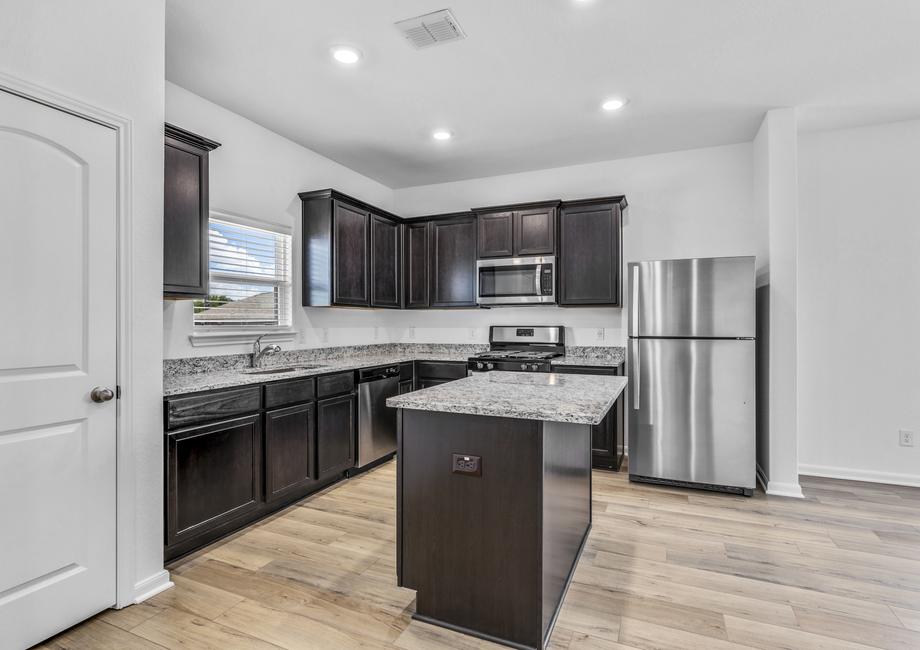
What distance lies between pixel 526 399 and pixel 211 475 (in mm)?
1831

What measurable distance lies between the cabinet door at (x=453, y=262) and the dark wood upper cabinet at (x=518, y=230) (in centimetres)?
16

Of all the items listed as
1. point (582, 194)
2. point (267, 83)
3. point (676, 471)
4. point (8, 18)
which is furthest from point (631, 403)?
point (8, 18)

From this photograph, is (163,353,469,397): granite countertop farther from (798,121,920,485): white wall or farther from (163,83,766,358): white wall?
(798,121,920,485): white wall

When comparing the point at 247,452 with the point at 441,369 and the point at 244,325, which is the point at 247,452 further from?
the point at 441,369

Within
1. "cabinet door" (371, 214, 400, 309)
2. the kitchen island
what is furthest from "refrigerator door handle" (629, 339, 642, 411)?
"cabinet door" (371, 214, 400, 309)

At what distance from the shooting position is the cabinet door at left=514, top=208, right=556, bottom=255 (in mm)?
4414

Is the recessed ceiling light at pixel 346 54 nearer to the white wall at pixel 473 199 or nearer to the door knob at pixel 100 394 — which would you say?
the white wall at pixel 473 199

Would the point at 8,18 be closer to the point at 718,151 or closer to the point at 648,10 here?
the point at 648,10

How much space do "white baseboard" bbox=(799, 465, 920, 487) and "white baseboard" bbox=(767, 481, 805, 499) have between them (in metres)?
0.56

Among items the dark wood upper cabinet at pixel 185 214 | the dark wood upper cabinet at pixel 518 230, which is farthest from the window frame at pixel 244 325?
the dark wood upper cabinet at pixel 518 230

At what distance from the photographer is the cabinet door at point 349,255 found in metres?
4.02

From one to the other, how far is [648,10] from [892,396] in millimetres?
3470

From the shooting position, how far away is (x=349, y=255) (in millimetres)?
4195

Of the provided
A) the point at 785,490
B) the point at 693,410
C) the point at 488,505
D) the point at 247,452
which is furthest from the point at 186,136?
the point at 785,490
